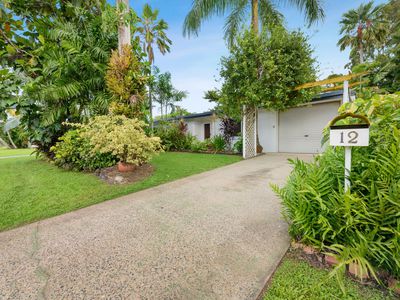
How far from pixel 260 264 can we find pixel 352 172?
1181mm

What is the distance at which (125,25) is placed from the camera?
5.07 metres

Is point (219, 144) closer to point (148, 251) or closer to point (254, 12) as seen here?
point (254, 12)

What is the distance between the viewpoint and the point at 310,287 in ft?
4.60

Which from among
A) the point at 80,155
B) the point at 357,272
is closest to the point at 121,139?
the point at 80,155

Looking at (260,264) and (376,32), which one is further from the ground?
(376,32)

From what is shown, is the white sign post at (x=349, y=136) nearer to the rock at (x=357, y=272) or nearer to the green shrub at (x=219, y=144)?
the rock at (x=357, y=272)

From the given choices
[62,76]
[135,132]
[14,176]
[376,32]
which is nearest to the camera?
[135,132]

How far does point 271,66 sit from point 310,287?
265 inches

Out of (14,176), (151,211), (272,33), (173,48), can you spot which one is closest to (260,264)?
(151,211)

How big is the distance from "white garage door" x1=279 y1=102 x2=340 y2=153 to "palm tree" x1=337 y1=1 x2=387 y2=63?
43.9 feet

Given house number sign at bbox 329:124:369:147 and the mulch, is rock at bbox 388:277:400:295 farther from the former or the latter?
the mulch

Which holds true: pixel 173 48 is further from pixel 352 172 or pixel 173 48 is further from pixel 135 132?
pixel 352 172

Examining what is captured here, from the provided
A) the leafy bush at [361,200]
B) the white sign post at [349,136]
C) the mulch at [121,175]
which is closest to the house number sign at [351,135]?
the white sign post at [349,136]

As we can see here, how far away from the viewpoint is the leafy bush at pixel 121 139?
4.18 meters
